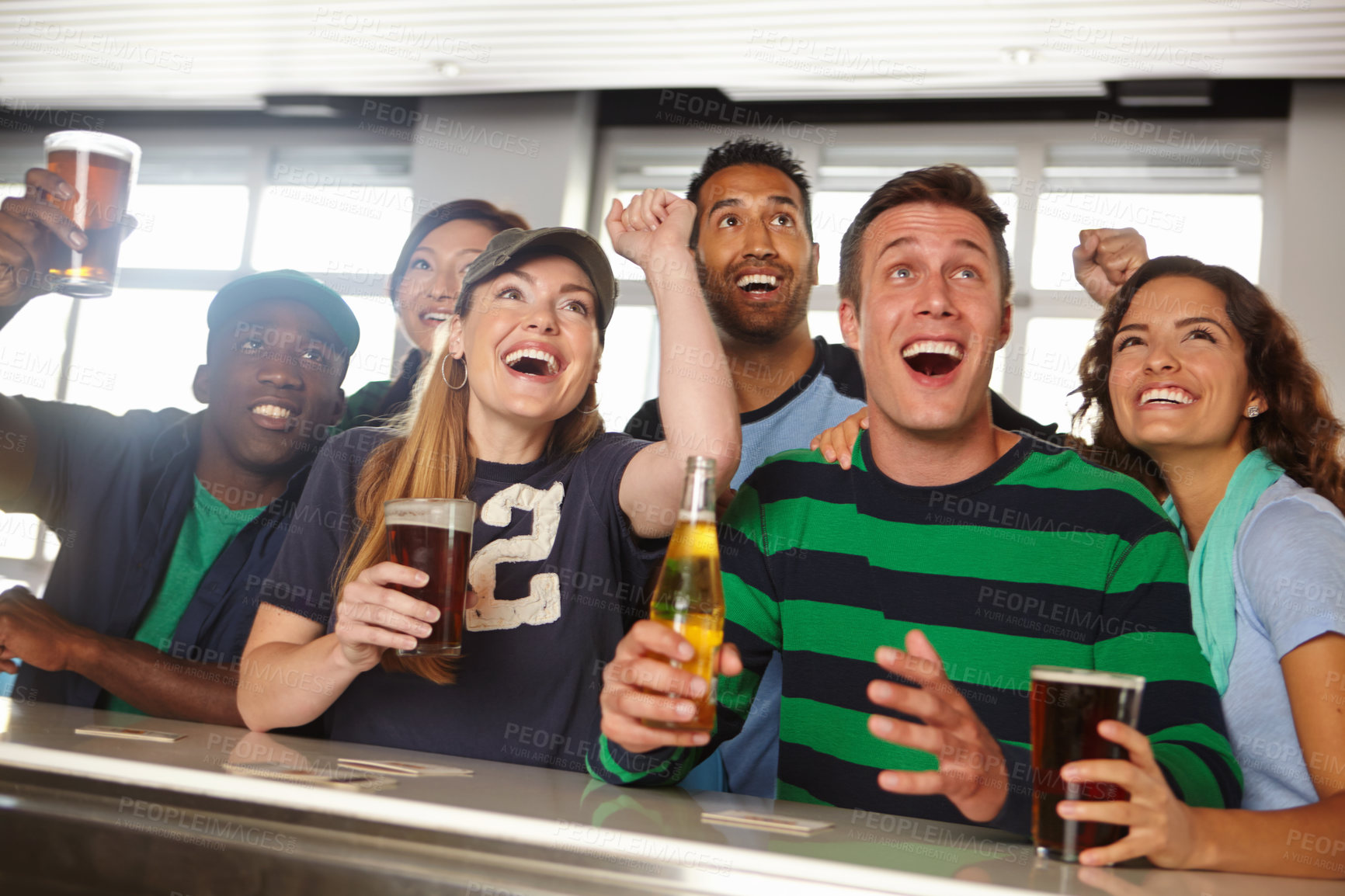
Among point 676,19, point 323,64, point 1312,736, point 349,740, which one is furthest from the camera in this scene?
point 323,64

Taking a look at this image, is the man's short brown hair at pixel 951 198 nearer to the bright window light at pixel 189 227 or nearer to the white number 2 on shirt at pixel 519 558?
the white number 2 on shirt at pixel 519 558

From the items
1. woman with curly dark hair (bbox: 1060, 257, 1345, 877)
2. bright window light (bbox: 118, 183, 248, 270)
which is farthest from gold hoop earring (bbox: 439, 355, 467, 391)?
bright window light (bbox: 118, 183, 248, 270)

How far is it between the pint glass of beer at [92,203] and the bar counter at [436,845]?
974 mm

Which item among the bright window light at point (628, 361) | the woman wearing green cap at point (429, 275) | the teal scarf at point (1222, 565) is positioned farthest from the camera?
the bright window light at point (628, 361)

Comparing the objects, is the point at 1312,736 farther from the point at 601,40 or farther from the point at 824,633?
the point at 601,40

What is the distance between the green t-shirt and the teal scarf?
70.6 inches

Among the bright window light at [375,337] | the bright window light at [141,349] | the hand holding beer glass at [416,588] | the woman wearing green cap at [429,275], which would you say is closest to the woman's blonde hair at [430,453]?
the hand holding beer glass at [416,588]

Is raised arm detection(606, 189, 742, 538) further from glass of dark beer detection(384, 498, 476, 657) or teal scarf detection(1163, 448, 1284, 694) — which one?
teal scarf detection(1163, 448, 1284, 694)

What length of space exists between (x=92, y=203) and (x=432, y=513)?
101 cm

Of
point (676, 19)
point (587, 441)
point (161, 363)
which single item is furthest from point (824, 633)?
point (161, 363)

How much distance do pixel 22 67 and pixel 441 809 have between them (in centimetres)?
629

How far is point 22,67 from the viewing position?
561 centimetres

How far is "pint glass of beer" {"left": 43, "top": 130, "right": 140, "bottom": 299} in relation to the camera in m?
1.75

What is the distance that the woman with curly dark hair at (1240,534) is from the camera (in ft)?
3.09
